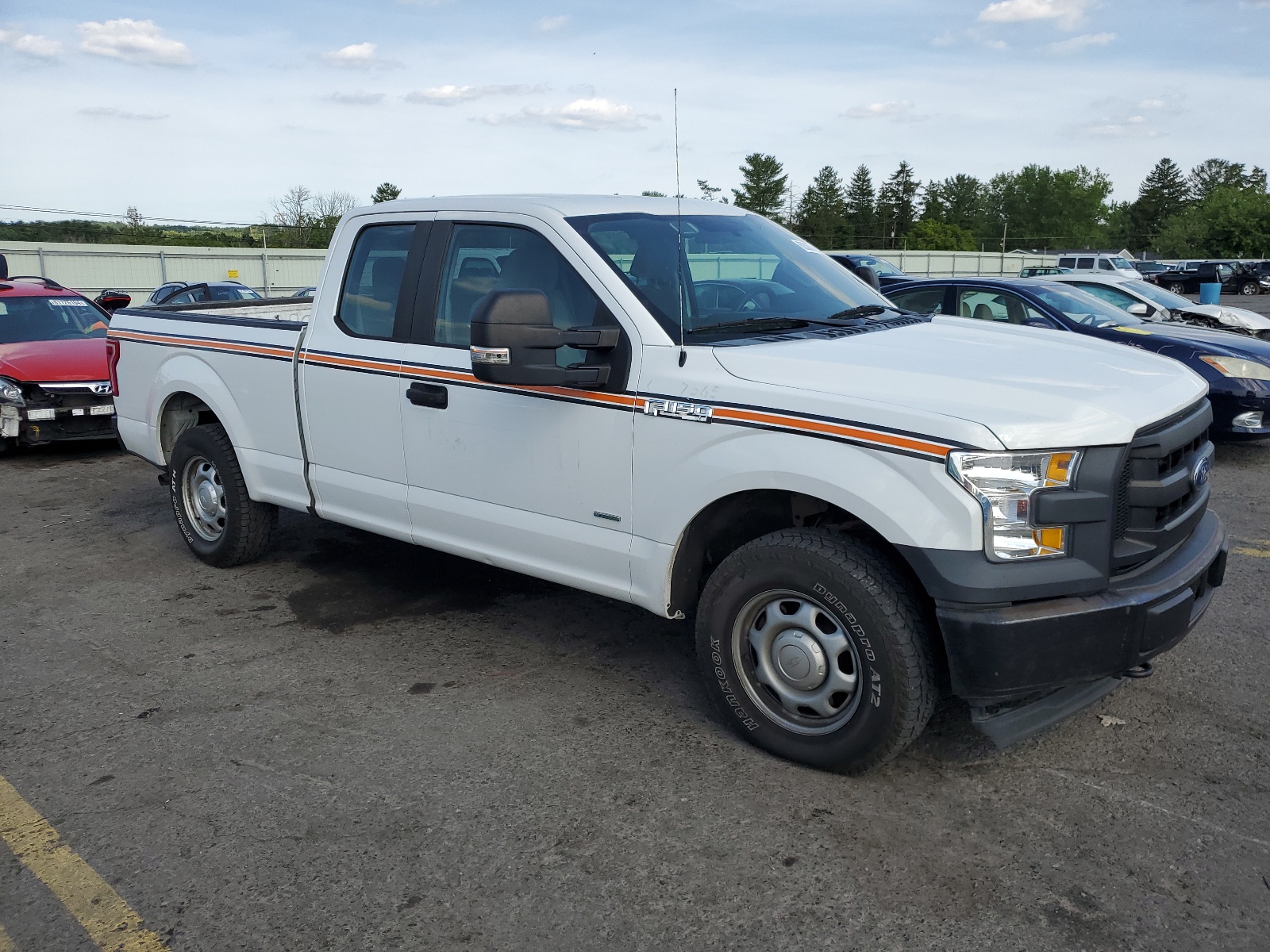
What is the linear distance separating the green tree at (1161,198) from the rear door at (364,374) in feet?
474

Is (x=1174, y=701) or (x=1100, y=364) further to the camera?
(x=1174, y=701)

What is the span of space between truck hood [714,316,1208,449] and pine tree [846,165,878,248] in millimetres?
115833

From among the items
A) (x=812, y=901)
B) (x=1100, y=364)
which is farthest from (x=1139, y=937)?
(x=1100, y=364)

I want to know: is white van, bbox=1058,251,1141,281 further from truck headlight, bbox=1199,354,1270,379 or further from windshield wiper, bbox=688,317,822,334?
windshield wiper, bbox=688,317,822,334

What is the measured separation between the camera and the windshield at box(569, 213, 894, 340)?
411 cm

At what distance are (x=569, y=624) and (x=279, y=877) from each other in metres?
2.29

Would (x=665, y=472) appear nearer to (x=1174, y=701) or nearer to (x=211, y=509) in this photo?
(x=1174, y=701)

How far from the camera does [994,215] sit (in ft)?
453

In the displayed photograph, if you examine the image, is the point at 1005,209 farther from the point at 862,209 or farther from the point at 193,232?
the point at 193,232

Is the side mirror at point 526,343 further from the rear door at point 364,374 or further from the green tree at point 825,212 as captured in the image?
the green tree at point 825,212

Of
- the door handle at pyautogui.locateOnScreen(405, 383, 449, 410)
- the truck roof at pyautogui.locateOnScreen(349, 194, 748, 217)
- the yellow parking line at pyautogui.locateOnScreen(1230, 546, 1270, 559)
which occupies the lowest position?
the yellow parking line at pyautogui.locateOnScreen(1230, 546, 1270, 559)

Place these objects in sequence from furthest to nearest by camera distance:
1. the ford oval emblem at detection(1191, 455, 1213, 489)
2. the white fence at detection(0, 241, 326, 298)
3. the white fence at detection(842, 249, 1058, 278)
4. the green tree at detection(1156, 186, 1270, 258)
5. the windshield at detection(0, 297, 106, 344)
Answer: the green tree at detection(1156, 186, 1270, 258)
the white fence at detection(842, 249, 1058, 278)
the white fence at detection(0, 241, 326, 298)
the windshield at detection(0, 297, 106, 344)
the ford oval emblem at detection(1191, 455, 1213, 489)

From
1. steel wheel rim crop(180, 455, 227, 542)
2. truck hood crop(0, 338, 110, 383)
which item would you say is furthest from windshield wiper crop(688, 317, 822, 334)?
truck hood crop(0, 338, 110, 383)

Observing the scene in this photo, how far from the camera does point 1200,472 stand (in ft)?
12.5
